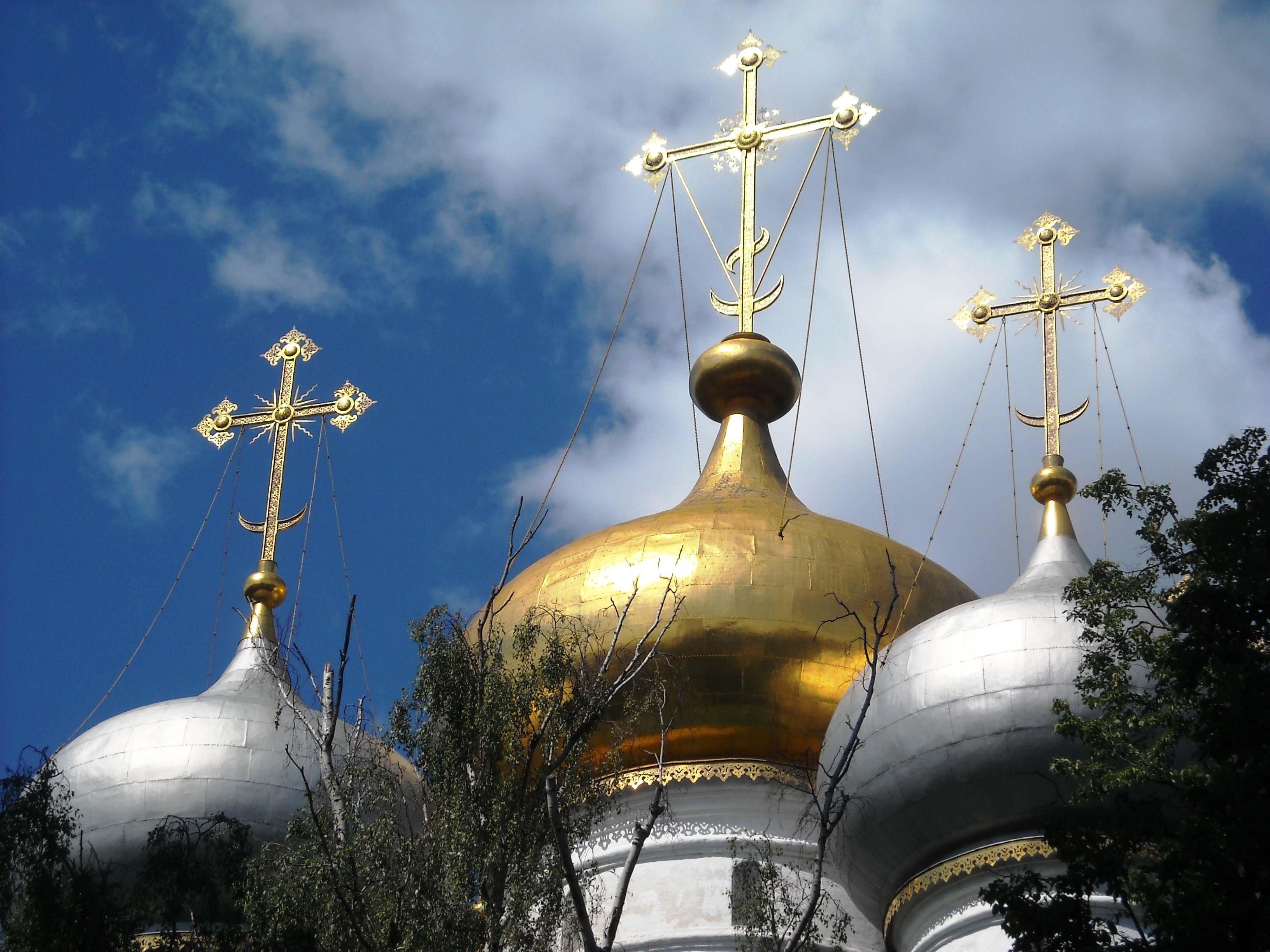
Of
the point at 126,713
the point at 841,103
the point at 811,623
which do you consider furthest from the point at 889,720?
the point at 841,103

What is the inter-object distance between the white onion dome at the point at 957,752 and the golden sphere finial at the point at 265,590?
6.94m

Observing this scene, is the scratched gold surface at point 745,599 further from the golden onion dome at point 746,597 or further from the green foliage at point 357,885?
the green foliage at point 357,885

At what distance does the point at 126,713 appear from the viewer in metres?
17.0

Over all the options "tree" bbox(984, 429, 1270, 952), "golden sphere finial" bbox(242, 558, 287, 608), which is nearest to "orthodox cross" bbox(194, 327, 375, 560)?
"golden sphere finial" bbox(242, 558, 287, 608)

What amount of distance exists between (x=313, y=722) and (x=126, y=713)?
2.20 m

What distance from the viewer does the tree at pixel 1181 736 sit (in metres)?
9.37

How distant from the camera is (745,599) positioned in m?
16.8

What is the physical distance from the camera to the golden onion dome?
16.5m

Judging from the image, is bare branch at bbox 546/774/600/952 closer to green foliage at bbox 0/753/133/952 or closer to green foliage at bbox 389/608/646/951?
green foliage at bbox 389/608/646/951

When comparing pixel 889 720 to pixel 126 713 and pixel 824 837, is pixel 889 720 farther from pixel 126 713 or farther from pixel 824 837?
pixel 126 713

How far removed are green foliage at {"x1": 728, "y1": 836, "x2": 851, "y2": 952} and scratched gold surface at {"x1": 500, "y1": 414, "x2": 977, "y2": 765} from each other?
41.0 inches

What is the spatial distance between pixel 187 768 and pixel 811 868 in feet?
16.8

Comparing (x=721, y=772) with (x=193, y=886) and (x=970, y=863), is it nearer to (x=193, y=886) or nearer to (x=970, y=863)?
(x=970, y=863)

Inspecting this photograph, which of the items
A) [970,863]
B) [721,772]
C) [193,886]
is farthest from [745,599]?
[193,886]
